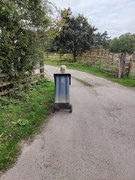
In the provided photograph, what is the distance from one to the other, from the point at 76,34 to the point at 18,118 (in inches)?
752

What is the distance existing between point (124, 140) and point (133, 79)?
907 cm

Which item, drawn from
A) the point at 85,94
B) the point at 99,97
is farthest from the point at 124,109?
the point at 85,94

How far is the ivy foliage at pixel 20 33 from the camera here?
6.46 m

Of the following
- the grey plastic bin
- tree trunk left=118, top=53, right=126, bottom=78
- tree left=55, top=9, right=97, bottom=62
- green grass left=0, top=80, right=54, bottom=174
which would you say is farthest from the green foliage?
the grey plastic bin

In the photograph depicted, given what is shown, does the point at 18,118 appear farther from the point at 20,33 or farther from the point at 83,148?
the point at 20,33

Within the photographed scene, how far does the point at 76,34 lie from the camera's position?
2305 cm

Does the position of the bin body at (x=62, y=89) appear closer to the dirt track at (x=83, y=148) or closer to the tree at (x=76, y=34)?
the dirt track at (x=83, y=148)

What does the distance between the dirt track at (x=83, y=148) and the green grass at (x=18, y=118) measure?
0.84ft

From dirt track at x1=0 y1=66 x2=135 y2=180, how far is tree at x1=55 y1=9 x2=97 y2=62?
57.6 ft

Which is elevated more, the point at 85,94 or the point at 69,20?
the point at 69,20

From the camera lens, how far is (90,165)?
11.5ft

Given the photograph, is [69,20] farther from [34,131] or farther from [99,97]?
[34,131]

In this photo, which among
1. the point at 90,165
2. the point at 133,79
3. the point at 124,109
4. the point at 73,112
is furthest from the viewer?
the point at 133,79

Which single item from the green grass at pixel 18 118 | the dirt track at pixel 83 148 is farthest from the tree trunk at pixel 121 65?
the dirt track at pixel 83 148
